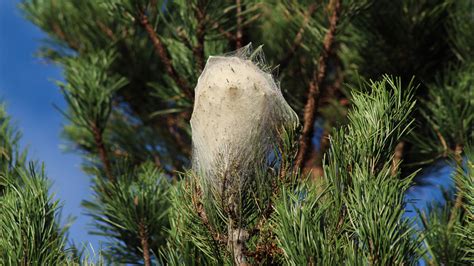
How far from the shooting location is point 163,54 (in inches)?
54.8

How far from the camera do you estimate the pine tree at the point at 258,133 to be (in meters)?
0.91

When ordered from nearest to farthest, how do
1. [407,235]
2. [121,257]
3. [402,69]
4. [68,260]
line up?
[407,235], [68,260], [121,257], [402,69]

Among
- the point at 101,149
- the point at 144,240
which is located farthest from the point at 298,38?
the point at 144,240

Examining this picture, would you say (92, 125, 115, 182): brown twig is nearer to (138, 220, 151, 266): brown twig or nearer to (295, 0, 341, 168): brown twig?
(138, 220, 151, 266): brown twig

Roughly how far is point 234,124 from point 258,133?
1.3 inches

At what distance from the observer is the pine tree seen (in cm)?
91

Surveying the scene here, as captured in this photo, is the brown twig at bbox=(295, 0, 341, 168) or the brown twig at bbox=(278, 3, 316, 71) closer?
the brown twig at bbox=(295, 0, 341, 168)

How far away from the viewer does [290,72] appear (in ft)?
5.46

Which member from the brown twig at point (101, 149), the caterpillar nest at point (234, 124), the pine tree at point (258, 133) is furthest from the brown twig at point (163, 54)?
the caterpillar nest at point (234, 124)

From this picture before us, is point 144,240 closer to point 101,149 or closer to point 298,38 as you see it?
point 101,149

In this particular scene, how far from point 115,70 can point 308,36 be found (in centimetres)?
55

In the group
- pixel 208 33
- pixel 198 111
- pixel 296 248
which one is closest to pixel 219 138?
pixel 198 111

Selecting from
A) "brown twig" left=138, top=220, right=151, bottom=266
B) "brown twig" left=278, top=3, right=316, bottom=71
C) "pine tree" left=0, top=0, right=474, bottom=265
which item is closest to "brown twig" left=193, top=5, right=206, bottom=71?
"pine tree" left=0, top=0, right=474, bottom=265

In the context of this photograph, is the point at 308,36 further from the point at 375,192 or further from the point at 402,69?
the point at 375,192
